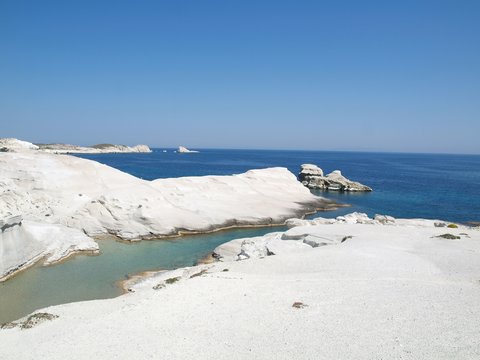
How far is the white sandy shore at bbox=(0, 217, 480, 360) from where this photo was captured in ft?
38.7

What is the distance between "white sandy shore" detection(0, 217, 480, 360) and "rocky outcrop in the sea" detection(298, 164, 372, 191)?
2345 inches

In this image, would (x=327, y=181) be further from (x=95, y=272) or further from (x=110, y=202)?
(x=95, y=272)

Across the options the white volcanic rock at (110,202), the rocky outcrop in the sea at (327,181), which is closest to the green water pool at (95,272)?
the white volcanic rock at (110,202)

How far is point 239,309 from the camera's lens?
49.9 feet

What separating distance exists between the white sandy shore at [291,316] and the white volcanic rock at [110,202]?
17.9 meters

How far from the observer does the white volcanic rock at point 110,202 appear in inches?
1451

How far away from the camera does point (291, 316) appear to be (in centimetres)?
1416

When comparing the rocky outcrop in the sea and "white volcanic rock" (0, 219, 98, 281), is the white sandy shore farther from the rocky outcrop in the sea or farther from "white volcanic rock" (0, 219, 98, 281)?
the rocky outcrop in the sea

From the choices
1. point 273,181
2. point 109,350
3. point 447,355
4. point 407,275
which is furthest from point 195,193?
point 447,355

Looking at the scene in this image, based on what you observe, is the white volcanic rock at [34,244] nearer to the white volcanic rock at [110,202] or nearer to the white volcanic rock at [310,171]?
the white volcanic rock at [110,202]

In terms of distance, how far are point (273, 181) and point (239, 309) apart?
1927 inches

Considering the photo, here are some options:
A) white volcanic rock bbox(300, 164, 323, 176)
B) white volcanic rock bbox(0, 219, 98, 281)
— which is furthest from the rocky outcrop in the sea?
white volcanic rock bbox(0, 219, 98, 281)

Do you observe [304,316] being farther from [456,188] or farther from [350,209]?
[456,188]

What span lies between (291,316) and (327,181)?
7326cm
